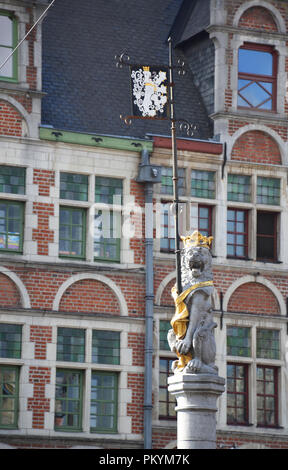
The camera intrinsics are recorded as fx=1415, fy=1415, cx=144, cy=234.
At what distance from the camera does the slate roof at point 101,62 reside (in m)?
28.9

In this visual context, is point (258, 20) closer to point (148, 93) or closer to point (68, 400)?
point (148, 93)

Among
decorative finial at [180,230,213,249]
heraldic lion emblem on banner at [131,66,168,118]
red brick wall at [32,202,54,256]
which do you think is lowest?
decorative finial at [180,230,213,249]

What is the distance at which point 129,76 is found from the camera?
3008cm

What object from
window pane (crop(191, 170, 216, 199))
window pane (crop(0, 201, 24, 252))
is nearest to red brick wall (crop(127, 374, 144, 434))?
window pane (crop(0, 201, 24, 252))

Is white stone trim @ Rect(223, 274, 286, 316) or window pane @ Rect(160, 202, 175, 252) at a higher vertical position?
window pane @ Rect(160, 202, 175, 252)

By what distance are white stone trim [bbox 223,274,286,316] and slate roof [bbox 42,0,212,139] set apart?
3.22 metres

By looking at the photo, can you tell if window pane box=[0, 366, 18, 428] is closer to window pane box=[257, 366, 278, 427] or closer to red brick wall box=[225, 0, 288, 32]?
window pane box=[257, 366, 278, 427]

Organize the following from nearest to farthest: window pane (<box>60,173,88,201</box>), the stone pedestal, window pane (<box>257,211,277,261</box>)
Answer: the stone pedestal
window pane (<box>60,173,88,201</box>)
window pane (<box>257,211,277,261</box>)

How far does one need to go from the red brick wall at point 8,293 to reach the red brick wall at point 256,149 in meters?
5.66

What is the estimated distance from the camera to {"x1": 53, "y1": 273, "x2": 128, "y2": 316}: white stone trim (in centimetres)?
2739

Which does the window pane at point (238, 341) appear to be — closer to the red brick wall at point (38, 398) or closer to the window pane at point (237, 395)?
the window pane at point (237, 395)

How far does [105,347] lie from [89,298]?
101 centimetres
